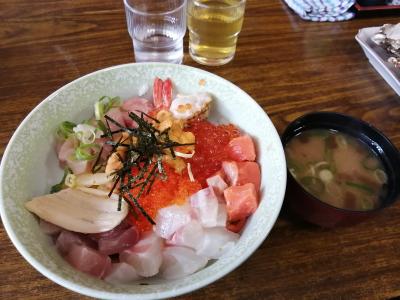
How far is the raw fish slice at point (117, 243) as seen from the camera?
1.01 m

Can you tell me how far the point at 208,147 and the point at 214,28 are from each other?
0.62 metres

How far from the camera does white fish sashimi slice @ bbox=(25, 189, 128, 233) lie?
3.30ft

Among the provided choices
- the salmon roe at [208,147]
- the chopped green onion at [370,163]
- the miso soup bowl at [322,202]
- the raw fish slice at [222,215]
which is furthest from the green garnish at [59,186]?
the chopped green onion at [370,163]

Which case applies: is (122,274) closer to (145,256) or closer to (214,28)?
(145,256)

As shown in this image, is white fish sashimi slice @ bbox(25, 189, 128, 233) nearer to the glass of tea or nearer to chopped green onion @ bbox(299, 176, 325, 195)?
chopped green onion @ bbox(299, 176, 325, 195)

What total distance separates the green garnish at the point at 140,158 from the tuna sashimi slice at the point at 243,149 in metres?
0.18

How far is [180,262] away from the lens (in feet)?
3.27

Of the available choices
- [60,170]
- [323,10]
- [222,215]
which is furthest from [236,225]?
[323,10]

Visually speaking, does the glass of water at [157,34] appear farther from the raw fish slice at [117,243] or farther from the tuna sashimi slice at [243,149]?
the raw fish slice at [117,243]

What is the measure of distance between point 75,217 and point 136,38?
0.89m

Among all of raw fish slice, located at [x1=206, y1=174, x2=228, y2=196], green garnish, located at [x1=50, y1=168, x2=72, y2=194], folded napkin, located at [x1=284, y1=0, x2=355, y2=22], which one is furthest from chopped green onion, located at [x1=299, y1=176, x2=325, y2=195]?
folded napkin, located at [x1=284, y1=0, x2=355, y2=22]

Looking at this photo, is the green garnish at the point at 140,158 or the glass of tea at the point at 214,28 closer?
the green garnish at the point at 140,158

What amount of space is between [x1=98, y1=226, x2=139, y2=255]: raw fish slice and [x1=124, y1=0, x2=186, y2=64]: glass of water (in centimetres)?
88

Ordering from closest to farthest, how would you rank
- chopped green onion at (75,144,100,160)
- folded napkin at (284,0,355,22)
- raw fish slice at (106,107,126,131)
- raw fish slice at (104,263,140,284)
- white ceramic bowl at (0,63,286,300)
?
white ceramic bowl at (0,63,286,300)
raw fish slice at (104,263,140,284)
chopped green onion at (75,144,100,160)
raw fish slice at (106,107,126,131)
folded napkin at (284,0,355,22)
